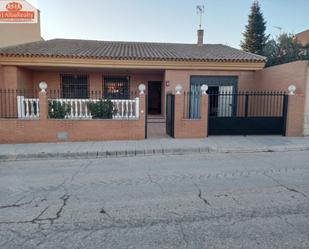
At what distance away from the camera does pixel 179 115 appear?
9633 mm

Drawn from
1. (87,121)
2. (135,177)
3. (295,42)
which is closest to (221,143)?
(135,177)

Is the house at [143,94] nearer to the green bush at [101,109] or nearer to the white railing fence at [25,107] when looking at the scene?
the white railing fence at [25,107]

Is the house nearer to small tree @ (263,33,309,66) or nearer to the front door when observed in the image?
the front door

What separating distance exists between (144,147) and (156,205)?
14.4 feet

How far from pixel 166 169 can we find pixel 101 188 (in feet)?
6.26

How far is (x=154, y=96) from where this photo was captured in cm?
1594

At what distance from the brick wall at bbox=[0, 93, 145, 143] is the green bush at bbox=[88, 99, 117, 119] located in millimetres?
637

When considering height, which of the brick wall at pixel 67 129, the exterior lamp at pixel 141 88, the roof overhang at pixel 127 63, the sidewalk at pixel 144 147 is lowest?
the sidewalk at pixel 144 147

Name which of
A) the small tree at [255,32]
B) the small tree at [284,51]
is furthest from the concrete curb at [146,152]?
the small tree at [255,32]

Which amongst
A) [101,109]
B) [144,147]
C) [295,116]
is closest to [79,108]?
[101,109]

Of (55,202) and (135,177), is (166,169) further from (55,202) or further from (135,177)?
(55,202)

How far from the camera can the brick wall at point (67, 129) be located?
29.4ft

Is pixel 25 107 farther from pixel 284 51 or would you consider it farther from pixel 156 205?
pixel 284 51

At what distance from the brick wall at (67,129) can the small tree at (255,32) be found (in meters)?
25.6
